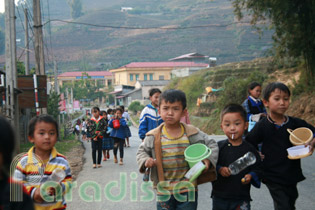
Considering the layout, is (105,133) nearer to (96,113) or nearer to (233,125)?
(96,113)

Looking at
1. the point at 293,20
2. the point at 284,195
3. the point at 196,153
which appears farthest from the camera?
the point at 293,20

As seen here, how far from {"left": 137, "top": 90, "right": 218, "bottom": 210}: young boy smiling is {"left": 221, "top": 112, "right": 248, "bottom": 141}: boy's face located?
0.22m

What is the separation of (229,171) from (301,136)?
2.81 ft

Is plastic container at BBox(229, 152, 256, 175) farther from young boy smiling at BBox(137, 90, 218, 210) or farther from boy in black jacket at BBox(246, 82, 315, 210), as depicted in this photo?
boy in black jacket at BBox(246, 82, 315, 210)

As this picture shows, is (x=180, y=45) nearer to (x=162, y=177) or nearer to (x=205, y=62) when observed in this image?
(x=205, y=62)

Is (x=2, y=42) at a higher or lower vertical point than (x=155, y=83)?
higher

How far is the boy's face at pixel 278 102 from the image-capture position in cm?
458

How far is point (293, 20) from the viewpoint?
1594 centimetres

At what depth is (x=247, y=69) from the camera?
3647cm

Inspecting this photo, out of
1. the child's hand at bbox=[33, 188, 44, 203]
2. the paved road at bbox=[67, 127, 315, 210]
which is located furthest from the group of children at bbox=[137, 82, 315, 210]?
the paved road at bbox=[67, 127, 315, 210]

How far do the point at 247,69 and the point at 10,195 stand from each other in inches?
1396

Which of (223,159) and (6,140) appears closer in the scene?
(6,140)

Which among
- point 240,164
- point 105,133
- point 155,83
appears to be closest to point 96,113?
point 105,133

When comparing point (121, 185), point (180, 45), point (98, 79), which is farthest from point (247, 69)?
point (180, 45)
